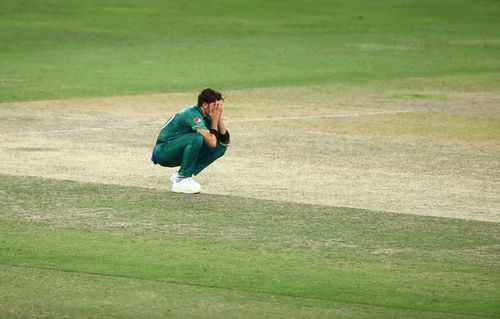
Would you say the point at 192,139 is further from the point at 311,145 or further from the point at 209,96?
the point at 311,145

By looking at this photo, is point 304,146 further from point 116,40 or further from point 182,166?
point 116,40

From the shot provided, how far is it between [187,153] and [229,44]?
21383 millimetres

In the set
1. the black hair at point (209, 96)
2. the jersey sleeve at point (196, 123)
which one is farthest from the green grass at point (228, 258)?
the black hair at point (209, 96)

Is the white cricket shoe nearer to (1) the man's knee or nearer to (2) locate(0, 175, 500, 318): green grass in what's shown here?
(2) locate(0, 175, 500, 318): green grass

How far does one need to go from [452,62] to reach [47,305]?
931 inches

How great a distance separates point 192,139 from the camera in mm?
14195

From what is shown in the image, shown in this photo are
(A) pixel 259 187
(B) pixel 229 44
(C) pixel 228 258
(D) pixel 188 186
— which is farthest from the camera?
(B) pixel 229 44

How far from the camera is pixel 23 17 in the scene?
4109 centimetres

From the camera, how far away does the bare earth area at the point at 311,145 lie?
48.0ft

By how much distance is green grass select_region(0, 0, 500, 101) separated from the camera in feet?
90.8

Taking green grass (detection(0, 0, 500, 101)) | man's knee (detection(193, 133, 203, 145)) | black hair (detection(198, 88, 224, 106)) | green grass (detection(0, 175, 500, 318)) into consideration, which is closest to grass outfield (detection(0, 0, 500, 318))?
green grass (detection(0, 175, 500, 318))

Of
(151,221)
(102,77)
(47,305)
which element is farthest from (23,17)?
(47,305)

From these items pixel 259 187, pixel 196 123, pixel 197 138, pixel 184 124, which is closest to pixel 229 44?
pixel 259 187

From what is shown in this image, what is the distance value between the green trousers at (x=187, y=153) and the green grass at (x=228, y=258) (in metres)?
0.39
